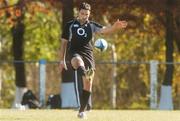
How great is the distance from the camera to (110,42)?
4244 centimetres

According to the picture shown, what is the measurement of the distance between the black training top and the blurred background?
12.3m

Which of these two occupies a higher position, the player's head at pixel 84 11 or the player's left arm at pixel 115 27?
the player's head at pixel 84 11

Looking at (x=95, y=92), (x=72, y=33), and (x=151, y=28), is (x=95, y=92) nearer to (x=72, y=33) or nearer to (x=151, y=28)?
(x=151, y=28)

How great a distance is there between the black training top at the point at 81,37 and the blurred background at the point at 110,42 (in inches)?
484

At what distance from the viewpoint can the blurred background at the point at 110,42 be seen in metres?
27.9

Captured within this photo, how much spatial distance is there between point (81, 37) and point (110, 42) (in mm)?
27665

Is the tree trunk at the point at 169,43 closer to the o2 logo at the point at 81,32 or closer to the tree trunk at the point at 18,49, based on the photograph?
the tree trunk at the point at 18,49

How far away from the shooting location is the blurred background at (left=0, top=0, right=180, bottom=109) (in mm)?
27875

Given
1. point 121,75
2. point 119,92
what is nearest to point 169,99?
point 119,92

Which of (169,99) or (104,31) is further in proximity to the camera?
(169,99)

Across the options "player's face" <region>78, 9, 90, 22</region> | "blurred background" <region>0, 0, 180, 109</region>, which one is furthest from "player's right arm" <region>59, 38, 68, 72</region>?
"blurred background" <region>0, 0, 180, 109</region>

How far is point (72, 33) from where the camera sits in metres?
14.8

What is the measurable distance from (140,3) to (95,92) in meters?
10.1
